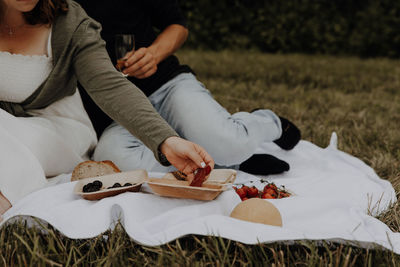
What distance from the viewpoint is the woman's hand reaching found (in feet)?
5.81

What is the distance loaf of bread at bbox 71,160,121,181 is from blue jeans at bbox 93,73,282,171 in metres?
0.20

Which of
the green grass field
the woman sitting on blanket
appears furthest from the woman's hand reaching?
the green grass field

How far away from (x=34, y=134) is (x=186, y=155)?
843mm

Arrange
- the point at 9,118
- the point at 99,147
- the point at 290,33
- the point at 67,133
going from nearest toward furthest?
the point at 9,118
the point at 67,133
the point at 99,147
the point at 290,33

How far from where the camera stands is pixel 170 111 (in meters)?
2.64

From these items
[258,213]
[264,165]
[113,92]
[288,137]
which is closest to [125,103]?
[113,92]

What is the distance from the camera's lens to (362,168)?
8.94ft

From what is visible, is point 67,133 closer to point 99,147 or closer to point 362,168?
point 99,147

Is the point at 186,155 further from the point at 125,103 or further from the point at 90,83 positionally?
the point at 90,83

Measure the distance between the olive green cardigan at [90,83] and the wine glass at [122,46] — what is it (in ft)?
0.27

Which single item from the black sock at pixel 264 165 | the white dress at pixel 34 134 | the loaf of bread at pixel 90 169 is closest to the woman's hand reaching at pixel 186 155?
the loaf of bread at pixel 90 169

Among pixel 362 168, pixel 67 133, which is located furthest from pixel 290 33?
pixel 67 133

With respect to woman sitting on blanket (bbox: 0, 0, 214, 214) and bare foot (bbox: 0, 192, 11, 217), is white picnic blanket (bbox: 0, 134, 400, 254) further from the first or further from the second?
woman sitting on blanket (bbox: 0, 0, 214, 214)

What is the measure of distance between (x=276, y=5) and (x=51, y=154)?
8111 millimetres
